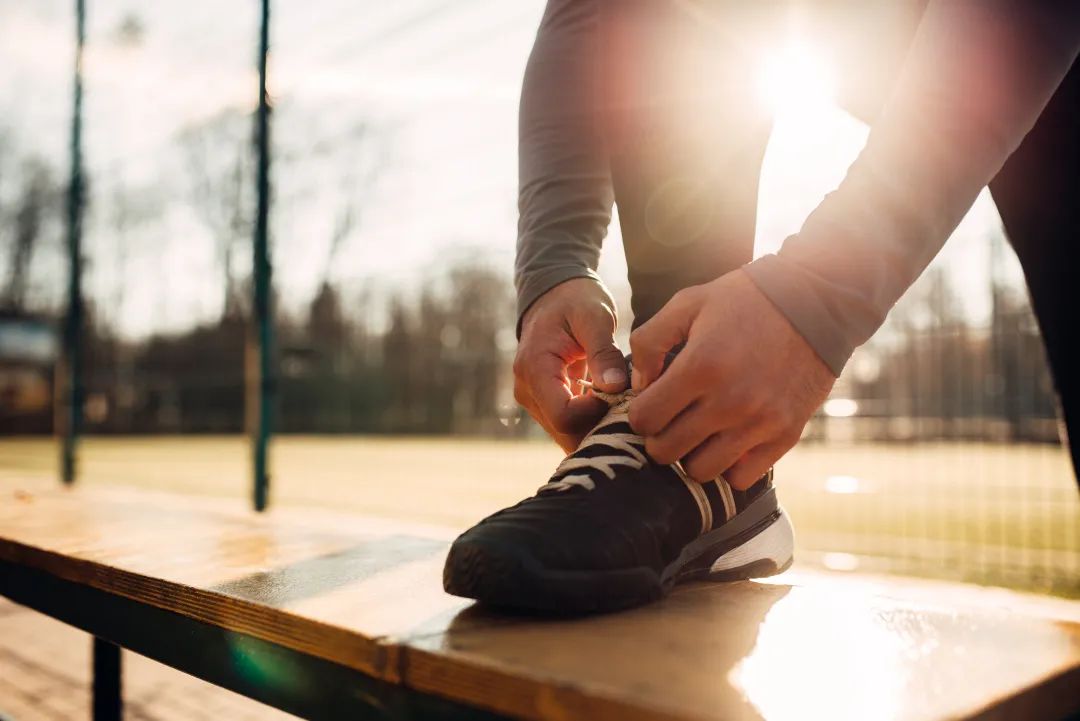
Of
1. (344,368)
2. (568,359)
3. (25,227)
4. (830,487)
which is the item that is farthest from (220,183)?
(568,359)

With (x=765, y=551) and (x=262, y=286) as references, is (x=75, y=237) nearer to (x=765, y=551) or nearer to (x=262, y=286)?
(x=262, y=286)

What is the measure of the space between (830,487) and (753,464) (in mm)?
4715

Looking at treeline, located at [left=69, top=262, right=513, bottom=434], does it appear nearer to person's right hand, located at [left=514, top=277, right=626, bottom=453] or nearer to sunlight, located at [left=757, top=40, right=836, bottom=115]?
sunlight, located at [left=757, top=40, right=836, bottom=115]

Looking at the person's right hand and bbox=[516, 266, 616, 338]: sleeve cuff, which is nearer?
the person's right hand

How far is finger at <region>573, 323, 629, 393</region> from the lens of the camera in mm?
824

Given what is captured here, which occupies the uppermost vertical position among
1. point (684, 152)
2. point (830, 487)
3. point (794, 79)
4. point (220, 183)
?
point (220, 183)

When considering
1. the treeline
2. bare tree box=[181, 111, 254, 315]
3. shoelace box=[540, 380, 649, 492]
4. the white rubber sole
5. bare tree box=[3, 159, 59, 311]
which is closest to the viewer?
shoelace box=[540, 380, 649, 492]

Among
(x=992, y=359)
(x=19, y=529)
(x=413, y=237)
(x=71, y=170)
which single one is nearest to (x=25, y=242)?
(x=413, y=237)

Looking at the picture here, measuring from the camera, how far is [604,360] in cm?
84

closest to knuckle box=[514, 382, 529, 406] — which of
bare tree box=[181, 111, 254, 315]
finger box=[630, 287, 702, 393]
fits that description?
finger box=[630, 287, 702, 393]

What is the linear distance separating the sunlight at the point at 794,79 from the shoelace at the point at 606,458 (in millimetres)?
434

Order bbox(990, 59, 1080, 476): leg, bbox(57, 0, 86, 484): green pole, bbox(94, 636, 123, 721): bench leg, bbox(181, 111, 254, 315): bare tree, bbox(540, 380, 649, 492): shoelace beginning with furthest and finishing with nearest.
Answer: bbox(181, 111, 254, 315): bare tree < bbox(57, 0, 86, 484): green pole < bbox(94, 636, 123, 721): bench leg < bbox(990, 59, 1080, 476): leg < bbox(540, 380, 649, 492): shoelace

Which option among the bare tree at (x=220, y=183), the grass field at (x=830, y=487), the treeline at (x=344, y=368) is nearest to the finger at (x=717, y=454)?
the grass field at (x=830, y=487)

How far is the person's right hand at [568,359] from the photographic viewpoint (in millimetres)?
856
